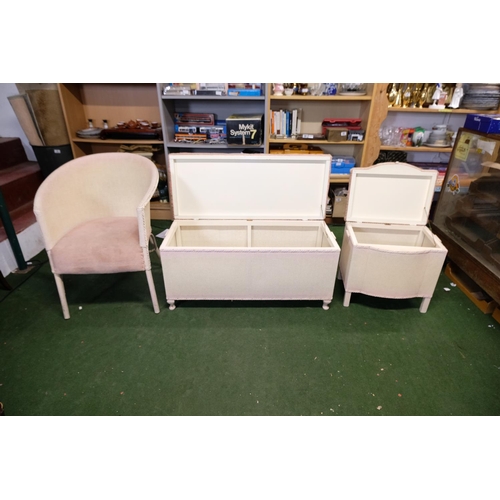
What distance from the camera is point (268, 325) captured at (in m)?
1.91

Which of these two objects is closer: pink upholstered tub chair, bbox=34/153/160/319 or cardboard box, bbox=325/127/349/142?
pink upholstered tub chair, bbox=34/153/160/319

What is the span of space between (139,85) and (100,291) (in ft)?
6.65

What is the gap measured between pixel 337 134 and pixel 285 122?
476 mm

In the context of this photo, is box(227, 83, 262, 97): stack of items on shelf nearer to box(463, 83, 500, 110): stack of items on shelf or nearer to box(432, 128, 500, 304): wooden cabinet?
box(432, 128, 500, 304): wooden cabinet

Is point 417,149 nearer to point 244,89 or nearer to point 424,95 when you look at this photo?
point 424,95

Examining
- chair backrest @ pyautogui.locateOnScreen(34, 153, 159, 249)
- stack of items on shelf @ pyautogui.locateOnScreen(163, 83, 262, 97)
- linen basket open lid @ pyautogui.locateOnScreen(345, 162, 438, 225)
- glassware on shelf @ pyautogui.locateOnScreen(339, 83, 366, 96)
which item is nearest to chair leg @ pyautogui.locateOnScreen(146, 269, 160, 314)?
chair backrest @ pyautogui.locateOnScreen(34, 153, 159, 249)

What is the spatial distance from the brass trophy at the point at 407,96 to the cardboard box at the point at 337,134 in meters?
0.53

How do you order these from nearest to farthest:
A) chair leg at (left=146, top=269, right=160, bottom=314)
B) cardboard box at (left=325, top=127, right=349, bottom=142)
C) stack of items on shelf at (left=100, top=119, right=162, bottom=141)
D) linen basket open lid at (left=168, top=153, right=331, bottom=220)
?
chair leg at (left=146, top=269, right=160, bottom=314), linen basket open lid at (left=168, top=153, right=331, bottom=220), cardboard box at (left=325, top=127, right=349, bottom=142), stack of items on shelf at (left=100, top=119, right=162, bottom=141)

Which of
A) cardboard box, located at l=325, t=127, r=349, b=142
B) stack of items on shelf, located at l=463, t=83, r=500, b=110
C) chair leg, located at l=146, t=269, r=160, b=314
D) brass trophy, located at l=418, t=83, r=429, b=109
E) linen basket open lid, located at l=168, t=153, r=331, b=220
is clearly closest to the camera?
chair leg, located at l=146, t=269, r=160, b=314

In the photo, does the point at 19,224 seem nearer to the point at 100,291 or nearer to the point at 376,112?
the point at 100,291

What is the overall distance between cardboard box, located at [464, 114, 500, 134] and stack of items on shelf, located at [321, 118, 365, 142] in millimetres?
864

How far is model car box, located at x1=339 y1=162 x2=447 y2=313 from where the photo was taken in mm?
1807

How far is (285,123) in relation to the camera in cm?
296

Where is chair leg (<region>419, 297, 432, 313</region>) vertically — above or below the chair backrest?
below
